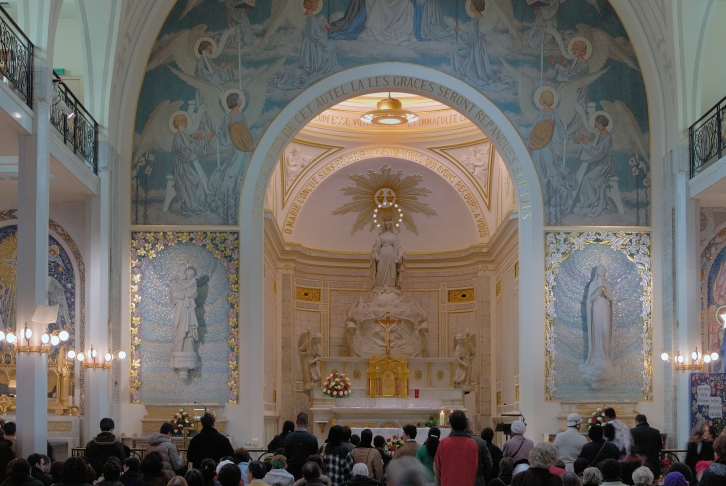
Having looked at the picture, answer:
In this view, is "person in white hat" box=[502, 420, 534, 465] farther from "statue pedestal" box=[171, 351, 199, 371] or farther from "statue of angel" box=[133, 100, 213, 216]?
"statue of angel" box=[133, 100, 213, 216]

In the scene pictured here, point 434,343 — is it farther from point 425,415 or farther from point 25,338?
point 25,338

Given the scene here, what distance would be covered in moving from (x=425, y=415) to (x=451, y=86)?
7704 mm

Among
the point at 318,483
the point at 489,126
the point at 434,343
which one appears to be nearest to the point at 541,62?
the point at 489,126

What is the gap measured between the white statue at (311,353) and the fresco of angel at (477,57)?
8.43 m

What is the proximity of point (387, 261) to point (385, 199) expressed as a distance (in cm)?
196

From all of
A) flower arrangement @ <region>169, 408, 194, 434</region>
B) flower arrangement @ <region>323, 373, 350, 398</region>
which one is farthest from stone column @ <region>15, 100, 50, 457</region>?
flower arrangement @ <region>323, 373, 350, 398</region>

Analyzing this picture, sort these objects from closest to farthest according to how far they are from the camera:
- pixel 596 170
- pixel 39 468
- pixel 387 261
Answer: pixel 39 468 < pixel 596 170 < pixel 387 261

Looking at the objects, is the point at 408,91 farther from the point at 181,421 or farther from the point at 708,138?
the point at 181,421

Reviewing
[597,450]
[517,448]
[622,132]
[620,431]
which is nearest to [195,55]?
[622,132]

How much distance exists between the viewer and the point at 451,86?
21.0 m

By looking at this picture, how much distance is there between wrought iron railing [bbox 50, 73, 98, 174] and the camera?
1725cm

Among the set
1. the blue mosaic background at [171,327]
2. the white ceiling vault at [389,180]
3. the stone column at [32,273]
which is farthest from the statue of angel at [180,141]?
the stone column at [32,273]

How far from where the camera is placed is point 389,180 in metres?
28.3

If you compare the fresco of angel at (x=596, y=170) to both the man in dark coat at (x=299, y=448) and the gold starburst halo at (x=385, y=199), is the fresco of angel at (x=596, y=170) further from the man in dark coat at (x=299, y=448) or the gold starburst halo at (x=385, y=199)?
the man in dark coat at (x=299, y=448)
